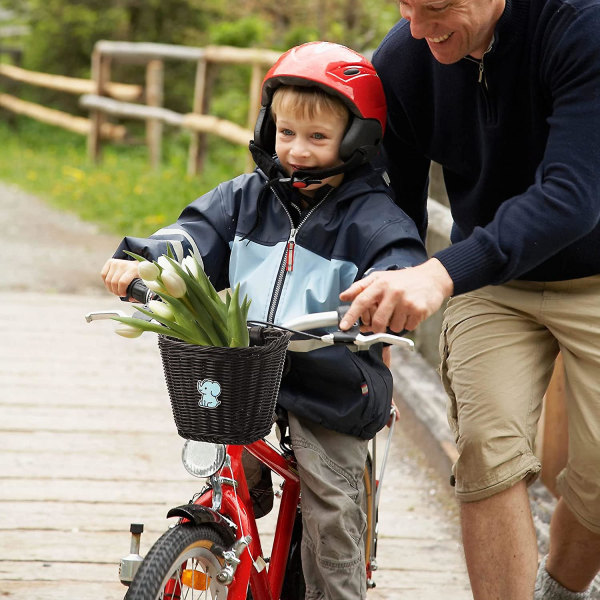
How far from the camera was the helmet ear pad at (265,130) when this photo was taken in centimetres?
304

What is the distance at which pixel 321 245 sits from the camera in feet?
9.50

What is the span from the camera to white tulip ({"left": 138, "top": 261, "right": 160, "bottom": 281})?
7.49 feet

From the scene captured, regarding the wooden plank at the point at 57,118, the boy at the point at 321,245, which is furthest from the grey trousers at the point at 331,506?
the wooden plank at the point at 57,118

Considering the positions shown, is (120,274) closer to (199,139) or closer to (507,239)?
(507,239)

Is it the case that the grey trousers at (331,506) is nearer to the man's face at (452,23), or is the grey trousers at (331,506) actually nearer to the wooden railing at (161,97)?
the man's face at (452,23)

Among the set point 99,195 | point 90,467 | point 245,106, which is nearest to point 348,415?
point 90,467

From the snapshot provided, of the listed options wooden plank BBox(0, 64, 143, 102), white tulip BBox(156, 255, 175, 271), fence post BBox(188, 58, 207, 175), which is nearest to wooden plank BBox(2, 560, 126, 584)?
white tulip BBox(156, 255, 175, 271)

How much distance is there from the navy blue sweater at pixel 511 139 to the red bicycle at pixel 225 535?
45 centimetres

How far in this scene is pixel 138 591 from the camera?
A: 235 cm

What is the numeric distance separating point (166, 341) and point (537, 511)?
8.05 feet

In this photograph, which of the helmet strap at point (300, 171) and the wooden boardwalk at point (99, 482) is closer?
the helmet strap at point (300, 171)

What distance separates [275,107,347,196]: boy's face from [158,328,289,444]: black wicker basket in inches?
23.7

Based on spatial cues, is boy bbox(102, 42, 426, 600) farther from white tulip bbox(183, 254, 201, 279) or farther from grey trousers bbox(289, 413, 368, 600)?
white tulip bbox(183, 254, 201, 279)

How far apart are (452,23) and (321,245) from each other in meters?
0.64
